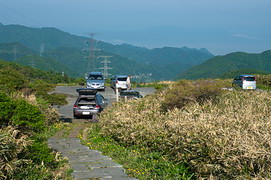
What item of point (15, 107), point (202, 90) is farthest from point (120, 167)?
point (202, 90)

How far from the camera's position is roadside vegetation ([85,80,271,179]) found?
20.4 feet

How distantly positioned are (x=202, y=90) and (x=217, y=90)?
562 mm

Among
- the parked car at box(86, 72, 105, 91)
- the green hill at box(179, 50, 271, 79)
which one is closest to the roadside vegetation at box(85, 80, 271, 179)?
the parked car at box(86, 72, 105, 91)

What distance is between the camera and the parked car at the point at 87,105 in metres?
17.6

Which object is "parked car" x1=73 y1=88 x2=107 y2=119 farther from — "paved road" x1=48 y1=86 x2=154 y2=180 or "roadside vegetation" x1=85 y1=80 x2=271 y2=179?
"paved road" x1=48 y1=86 x2=154 y2=180

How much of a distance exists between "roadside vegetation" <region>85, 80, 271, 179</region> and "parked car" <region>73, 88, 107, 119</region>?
4.67 metres

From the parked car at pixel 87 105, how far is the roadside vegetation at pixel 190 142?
4672mm

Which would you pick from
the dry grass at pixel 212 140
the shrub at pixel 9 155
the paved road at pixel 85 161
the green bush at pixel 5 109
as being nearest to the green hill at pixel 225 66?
the paved road at pixel 85 161

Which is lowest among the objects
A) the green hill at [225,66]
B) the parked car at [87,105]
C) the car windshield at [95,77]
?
the parked car at [87,105]

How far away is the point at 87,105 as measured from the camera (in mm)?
17812

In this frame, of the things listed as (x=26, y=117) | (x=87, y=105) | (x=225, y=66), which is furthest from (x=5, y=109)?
(x=225, y=66)

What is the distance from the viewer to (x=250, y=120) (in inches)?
314

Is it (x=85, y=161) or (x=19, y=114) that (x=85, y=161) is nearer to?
(x=85, y=161)

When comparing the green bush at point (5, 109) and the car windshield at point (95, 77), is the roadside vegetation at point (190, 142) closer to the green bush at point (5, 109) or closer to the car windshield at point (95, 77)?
the green bush at point (5, 109)
